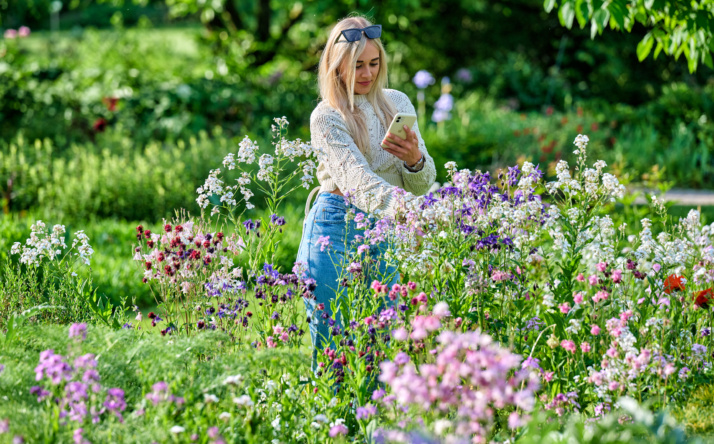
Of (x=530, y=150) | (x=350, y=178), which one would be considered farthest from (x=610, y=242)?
(x=530, y=150)

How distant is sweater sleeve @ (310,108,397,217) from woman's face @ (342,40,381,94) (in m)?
0.24

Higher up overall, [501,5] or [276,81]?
[501,5]

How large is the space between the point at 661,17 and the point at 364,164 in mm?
2824

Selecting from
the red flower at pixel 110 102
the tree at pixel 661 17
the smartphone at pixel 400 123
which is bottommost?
the red flower at pixel 110 102

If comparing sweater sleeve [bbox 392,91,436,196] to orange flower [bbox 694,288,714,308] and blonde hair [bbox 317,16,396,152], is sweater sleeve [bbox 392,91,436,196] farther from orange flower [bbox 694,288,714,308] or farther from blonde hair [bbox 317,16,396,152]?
orange flower [bbox 694,288,714,308]

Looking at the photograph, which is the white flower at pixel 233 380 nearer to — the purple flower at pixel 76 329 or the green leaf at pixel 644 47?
the purple flower at pixel 76 329

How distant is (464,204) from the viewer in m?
2.97

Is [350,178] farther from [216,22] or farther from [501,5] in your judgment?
[501,5]

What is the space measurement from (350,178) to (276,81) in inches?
348

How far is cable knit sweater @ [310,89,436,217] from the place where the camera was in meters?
2.90

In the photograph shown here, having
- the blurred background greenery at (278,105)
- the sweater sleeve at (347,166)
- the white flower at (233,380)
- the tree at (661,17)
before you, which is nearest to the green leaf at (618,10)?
the tree at (661,17)

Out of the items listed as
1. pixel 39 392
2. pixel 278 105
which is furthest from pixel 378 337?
pixel 278 105

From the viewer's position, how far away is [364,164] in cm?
298

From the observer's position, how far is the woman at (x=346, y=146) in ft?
9.97
